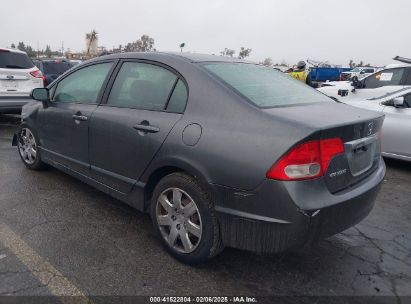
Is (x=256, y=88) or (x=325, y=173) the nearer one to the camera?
(x=325, y=173)

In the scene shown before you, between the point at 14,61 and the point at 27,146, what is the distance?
3959 mm

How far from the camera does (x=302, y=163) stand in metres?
2.28

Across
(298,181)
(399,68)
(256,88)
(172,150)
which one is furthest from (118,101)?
(399,68)

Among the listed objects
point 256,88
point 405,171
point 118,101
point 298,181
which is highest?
point 256,88

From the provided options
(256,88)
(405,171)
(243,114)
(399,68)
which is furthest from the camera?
(399,68)

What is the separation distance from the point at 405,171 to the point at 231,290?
14.3 ft

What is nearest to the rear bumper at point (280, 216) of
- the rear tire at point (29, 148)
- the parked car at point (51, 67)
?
the rear tire at point (29, 148)

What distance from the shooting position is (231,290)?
254 cm

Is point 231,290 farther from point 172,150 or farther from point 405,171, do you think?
point 405,171

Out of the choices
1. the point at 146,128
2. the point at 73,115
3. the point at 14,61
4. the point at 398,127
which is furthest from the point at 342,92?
the point at 14,61

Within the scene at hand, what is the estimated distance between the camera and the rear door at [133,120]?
2.93 m

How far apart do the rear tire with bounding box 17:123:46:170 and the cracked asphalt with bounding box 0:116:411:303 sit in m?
0.81

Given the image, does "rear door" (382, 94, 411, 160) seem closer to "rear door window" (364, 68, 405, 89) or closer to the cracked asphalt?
the cracked asphalt

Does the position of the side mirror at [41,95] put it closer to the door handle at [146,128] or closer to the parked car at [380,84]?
the door handle at [146,128]
